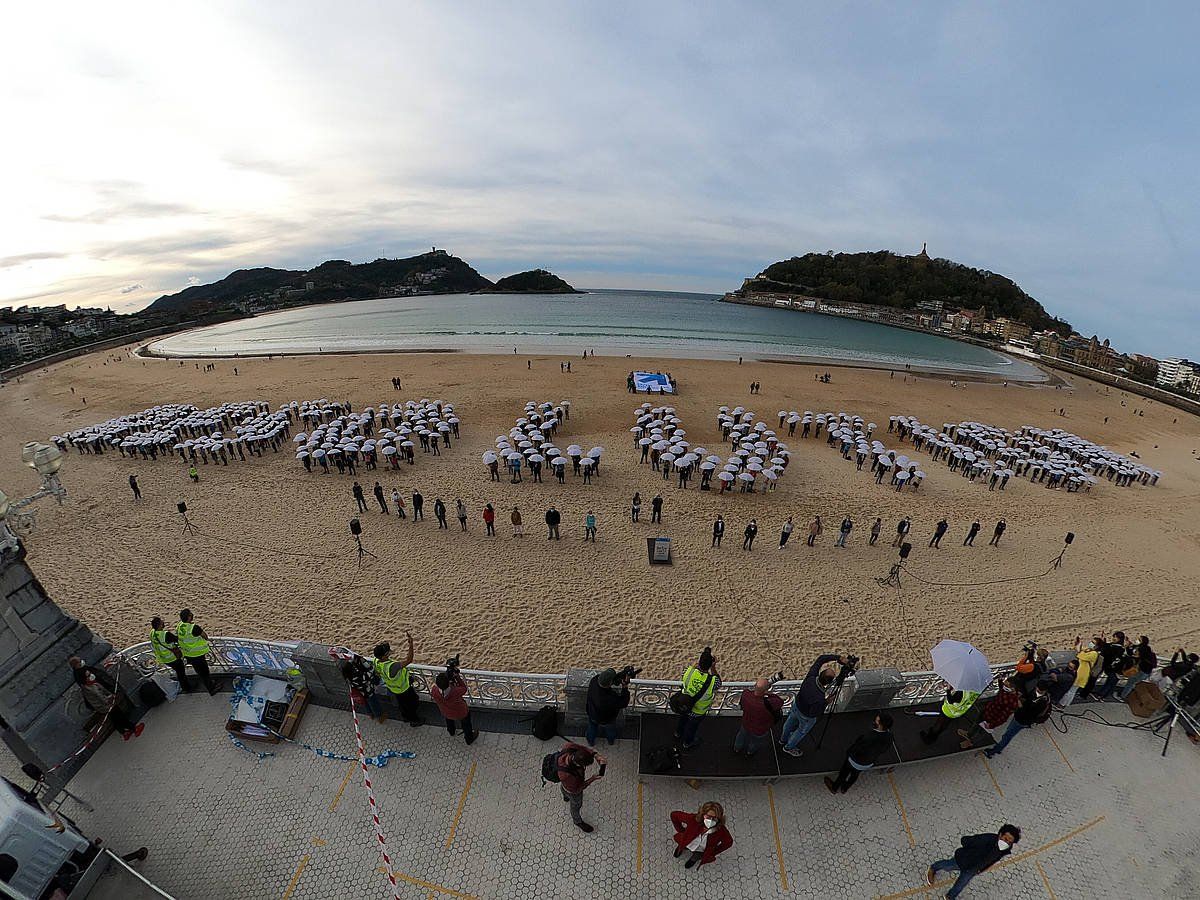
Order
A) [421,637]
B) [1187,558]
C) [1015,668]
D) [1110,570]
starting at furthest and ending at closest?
[1187,558] → [1110,570] → [421,637] → [1015,668]

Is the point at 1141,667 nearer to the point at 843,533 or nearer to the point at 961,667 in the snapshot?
the point at 961,667

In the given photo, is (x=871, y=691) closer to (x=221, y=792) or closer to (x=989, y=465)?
(x=221, y=792)

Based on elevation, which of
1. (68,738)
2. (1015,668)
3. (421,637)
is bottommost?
(421,637)

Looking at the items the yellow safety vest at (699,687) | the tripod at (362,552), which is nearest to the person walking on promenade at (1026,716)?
the yellow safety vest at (699,687)

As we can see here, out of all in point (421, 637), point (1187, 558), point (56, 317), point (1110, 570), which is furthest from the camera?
point (56, 317)

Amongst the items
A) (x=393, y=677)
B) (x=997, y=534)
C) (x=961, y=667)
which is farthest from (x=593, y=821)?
(x=997, y=534)

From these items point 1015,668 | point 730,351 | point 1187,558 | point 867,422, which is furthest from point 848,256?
point 1015,668

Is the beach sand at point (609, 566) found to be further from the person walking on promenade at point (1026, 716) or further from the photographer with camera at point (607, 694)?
the photographer with camera at point (607, 694)
